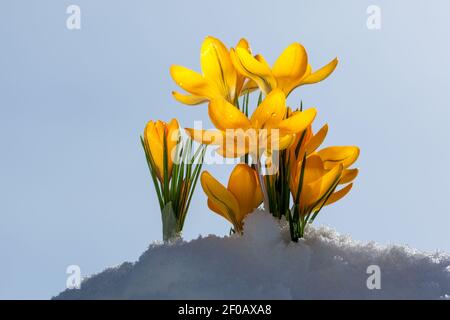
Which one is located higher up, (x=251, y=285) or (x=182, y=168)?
(x=182, y=168)

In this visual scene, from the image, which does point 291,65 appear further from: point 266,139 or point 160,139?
point 160,139

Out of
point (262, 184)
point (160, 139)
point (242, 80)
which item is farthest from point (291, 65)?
point (160, 139)

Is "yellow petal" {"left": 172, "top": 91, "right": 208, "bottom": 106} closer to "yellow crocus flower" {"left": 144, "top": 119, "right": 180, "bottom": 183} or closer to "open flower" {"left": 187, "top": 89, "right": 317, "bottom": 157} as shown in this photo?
"yellow crocus flower" {"left": 144, "top": 119, "right": 180, "bottom": 183}

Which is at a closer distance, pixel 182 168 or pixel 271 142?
pixel 271 142
